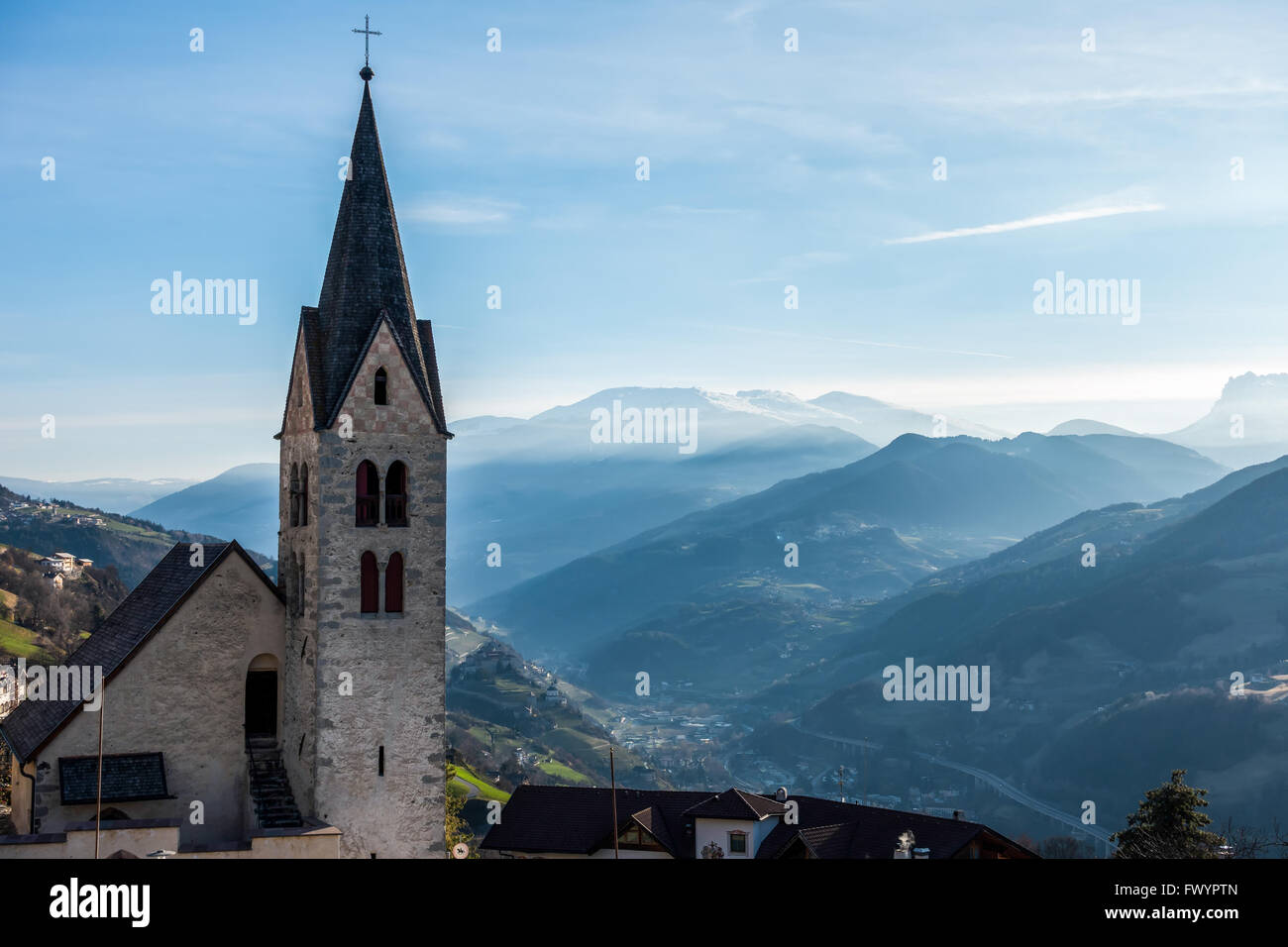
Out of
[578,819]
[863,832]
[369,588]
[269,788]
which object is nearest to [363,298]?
[369,588]

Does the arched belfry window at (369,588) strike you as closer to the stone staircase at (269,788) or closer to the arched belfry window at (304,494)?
the arched belfry window at (304,494)

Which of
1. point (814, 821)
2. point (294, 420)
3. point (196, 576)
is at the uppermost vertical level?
point (294, 420)

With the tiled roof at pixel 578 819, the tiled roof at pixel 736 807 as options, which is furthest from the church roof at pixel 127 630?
the tiled roof at pixel 736 807

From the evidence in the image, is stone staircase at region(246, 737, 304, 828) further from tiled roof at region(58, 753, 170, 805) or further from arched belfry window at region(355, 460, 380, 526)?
arched belfry window at region(355, 460, 380, 526)
